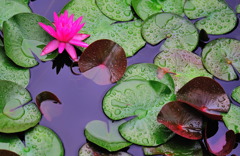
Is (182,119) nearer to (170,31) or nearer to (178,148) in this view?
(178,148)

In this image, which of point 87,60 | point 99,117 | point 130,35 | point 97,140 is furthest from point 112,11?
point 97,140

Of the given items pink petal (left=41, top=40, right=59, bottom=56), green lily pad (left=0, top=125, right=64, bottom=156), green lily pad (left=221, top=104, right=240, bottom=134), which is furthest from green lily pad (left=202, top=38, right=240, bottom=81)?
green lily pad (left=0, top=125, right=64, bottom=156)

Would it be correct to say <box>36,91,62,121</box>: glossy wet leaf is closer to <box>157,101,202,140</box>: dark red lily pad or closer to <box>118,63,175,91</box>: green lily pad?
<box>118,63,175,91</box>: green lily pad

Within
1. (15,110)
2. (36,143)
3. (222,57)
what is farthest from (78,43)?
(222,57)

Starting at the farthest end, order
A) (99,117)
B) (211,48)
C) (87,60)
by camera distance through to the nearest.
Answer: (211,48) → (87,60) → (99,117)

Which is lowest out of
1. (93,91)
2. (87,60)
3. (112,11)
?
(93,91)

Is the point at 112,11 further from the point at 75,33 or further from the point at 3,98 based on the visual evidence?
the point at 3,98

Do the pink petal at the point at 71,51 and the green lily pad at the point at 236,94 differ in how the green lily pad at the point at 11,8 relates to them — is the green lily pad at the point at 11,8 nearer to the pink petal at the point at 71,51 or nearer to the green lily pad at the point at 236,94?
the pink petal at the point at 71,51

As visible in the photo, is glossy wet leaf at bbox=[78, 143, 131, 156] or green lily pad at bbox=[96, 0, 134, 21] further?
green lily pad at bbox=[96, 0, 134, 21]
